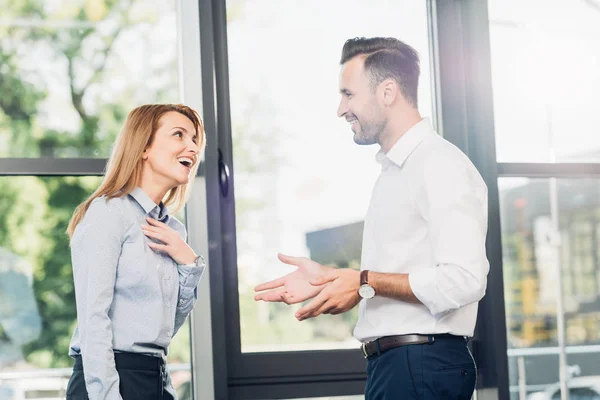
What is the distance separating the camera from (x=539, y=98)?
3.12 metres

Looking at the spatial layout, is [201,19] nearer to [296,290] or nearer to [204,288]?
[204,288]

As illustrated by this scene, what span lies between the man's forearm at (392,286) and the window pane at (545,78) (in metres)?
1.34

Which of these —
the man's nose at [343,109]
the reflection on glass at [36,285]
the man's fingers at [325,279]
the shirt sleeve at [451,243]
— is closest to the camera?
the shirt sleeve at [451,243]

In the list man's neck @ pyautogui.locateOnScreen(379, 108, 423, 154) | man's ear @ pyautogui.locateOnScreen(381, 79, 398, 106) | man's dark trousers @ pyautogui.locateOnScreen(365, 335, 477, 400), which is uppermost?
man's ear @ pyautogui.locateOnScreen(381, 79, 398, 106)

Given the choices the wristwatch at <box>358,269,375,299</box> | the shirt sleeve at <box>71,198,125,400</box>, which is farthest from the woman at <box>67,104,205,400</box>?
the wristwatch at <box>358,269,375,299</box>

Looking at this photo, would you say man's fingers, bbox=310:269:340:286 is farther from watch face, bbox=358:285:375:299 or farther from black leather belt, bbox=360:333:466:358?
black leather belt, bbox=360:333:466:358

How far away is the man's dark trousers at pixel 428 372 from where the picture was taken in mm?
1844

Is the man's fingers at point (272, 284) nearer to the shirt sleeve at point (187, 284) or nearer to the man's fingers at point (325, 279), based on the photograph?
the man's fingers at point (325, 279)

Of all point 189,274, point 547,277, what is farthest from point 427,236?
point 547,277

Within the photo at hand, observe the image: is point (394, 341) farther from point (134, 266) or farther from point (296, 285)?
point (134, 266)

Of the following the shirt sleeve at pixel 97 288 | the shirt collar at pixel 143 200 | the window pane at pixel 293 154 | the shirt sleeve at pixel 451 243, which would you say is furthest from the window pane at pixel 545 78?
the shirt sleeve at pixel 97 288

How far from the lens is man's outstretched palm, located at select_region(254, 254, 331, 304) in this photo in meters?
1.90

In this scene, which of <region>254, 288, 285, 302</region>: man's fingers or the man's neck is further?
the man's neck

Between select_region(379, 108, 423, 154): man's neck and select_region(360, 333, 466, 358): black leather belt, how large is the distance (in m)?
0.51
